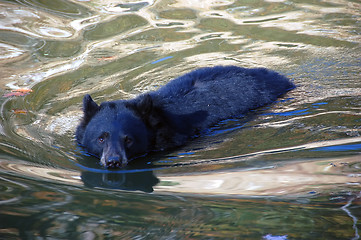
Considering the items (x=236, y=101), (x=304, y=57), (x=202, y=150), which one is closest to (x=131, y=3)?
(x=304, y=57)

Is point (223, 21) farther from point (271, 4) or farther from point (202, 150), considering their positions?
point (202, 150)

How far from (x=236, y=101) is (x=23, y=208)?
501cm

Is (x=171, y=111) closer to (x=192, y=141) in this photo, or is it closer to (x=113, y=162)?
(x=192, y=141)

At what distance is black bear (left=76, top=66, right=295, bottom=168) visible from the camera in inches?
242

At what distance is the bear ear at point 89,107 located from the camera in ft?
21.3

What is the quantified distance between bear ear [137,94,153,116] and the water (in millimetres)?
735

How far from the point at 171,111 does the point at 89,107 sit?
1.26 metres

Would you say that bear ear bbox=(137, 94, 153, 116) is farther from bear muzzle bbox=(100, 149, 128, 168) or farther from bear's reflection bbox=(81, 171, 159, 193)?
bear's reflection bbox=(81, 171, 159, 193)

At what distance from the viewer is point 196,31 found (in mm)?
12516

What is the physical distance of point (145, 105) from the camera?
21.2 feet

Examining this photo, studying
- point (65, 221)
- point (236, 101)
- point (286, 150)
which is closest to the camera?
point (65, 221)

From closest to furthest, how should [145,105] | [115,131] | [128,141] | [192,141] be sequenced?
[115,131]
[128,141]
[145,105]
[192,141]

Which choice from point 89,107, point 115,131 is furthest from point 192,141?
point 89,107

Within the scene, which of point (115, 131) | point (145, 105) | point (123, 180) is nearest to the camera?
point (123, 180)
